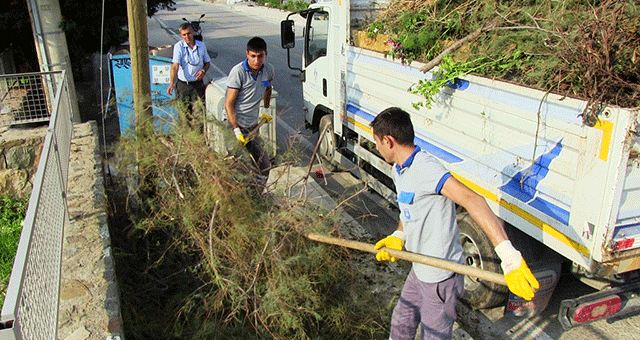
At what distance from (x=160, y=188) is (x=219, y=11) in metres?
34.4

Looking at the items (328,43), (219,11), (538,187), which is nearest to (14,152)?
(328,43)

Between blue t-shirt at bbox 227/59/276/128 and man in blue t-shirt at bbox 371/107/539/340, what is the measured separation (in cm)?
255

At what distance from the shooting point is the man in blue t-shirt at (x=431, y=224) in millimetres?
2711

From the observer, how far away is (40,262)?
2.80 metres

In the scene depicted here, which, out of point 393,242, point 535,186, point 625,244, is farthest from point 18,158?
point 625,244

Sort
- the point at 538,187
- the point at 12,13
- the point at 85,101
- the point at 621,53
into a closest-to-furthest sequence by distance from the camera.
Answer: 1. the point at 621,53
2. the point at 538,187
3. the point at 12,13
4. the point at 85,101

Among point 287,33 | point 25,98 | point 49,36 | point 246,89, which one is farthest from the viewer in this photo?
point 49,36

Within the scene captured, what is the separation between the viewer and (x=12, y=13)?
348 inches

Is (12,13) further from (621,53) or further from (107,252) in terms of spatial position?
(621,53)

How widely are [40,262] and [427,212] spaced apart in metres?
2.08

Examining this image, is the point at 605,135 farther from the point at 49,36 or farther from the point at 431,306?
the point at 49,36

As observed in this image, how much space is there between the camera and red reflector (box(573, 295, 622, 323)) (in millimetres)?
3652

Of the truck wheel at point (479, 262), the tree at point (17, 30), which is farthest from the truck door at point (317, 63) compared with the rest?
the tree at point (17, 30)

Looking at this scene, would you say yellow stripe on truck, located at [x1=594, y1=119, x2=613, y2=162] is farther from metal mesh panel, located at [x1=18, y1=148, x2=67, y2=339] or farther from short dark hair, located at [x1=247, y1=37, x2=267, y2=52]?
short dark hair, located at [x1=247, y1=37, x2=267, y2=52]
